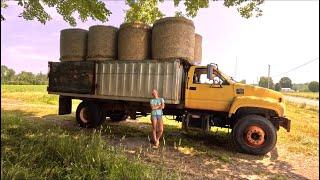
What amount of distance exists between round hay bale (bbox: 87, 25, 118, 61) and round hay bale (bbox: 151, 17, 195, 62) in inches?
65.4

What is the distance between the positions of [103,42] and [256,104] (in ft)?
16.5

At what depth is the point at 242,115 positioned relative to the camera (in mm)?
8938

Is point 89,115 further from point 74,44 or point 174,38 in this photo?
point 174,38

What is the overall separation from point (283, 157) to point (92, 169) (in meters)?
5.45

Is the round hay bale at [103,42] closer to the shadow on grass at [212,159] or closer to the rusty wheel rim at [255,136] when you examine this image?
the shadow on grass at [212,159]

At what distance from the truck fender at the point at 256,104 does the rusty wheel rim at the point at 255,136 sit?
581mm

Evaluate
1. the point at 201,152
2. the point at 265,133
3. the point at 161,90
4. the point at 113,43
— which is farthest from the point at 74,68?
the point at 265,133

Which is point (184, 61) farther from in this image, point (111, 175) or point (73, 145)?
point (111, 175)

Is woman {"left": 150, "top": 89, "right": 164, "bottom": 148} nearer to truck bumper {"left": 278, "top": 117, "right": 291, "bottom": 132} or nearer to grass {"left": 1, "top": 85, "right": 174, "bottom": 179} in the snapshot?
grass {"left": 1, "top": 85, "right": 174, "bottom": 179}

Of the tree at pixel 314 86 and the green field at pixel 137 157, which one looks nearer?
the green field at pixel 137 157

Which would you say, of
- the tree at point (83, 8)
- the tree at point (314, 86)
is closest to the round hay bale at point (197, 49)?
the tree at point (83, 8)

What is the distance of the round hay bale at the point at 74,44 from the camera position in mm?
10688

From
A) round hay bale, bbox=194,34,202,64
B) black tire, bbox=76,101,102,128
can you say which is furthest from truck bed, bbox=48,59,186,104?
round hay bale, bbox=194,34,202,64

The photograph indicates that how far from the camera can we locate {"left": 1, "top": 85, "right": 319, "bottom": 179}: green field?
4951 millimetres
